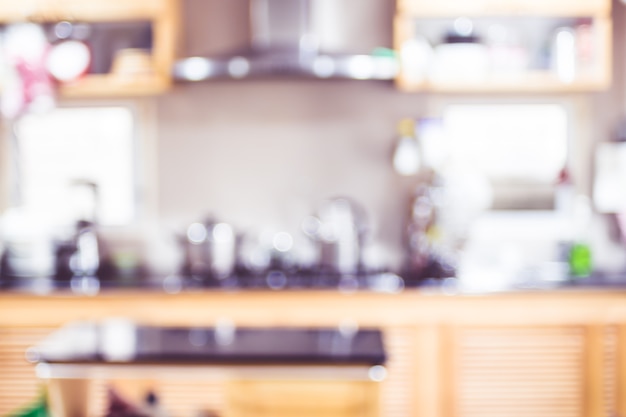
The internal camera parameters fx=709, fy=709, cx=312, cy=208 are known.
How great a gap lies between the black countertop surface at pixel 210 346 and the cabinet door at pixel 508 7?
1.85 metres

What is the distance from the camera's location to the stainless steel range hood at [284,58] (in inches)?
123

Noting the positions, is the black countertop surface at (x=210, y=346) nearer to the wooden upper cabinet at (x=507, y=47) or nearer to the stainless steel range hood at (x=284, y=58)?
the stainless steel range hood at (x=284, y=58)

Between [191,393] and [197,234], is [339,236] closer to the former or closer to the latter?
[197,234]

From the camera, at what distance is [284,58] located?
3170mm

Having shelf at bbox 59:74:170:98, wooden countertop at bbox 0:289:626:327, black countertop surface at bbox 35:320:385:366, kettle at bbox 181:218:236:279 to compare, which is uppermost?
shelf at bbox 59:74:170:98

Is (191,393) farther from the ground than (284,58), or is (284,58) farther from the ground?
(284,58)

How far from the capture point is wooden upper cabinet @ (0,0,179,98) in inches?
135

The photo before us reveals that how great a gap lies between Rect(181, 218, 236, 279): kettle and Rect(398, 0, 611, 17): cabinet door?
4.61 ft

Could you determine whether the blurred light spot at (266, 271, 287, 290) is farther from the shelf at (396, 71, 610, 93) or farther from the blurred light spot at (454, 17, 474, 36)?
the blurred light spot at (454, 17, 474, 36)

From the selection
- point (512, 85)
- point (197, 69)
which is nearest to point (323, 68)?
point (197, 69)

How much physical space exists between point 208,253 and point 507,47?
71.6 inches

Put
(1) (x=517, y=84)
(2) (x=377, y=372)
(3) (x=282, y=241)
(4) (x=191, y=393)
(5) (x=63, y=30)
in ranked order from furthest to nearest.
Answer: (3) (x=282, y=241) < (5) (x=63, y=30) < (1) (x=517, y=84) < (4) (x=191, y=393) < (2) (x=377, y=372)

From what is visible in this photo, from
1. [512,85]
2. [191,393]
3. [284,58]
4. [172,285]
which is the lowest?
[191,393]

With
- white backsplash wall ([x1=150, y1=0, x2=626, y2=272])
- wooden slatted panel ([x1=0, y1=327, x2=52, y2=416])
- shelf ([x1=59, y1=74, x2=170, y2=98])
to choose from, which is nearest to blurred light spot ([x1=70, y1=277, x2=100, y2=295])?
wooden slatted panel ([x1=0, y1=327, x2=52, y2=416])
